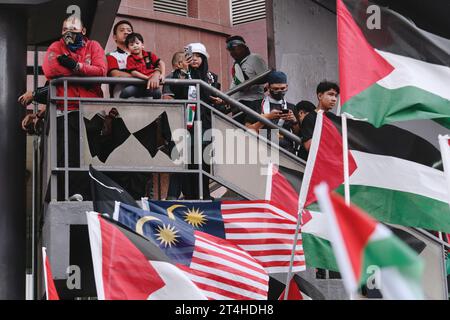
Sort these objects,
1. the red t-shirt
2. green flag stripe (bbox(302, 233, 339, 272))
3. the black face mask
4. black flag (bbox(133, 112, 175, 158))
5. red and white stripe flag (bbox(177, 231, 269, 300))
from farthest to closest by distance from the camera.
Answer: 1. the black face mask
2. the red t-shirt
3. black flag (bbox(133, 112, 175, 158))
4. green flag stripe (bbox(302, 233, 339, 272))
5. red and white stripe flag (bbox(177, 231, 269, 300))

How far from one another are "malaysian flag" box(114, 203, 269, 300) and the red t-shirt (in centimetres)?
228

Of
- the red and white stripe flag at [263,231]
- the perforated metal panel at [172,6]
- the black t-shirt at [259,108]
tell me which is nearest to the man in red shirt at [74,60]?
the black t-shirt at [259,108]

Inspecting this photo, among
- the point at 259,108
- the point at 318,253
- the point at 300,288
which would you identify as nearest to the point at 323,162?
the point at 318,253

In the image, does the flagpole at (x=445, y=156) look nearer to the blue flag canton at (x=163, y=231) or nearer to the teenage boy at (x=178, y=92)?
the blue flag canton at (x=163, y=231)

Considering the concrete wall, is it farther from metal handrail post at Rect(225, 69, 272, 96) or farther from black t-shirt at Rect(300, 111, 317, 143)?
black t-shirt at Rect(300, 111, 317, 143)

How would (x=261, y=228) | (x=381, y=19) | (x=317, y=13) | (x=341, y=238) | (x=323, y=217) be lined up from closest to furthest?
1. (x=341, y=238)
2. (x=381, y=19)
3. (x=323, y=217)
4. (x=261, y=228)
5. (x=317, y=13)

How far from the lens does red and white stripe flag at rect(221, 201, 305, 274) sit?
46.3 ft

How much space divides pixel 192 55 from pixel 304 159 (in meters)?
2.00

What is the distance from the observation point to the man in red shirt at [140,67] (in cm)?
1473

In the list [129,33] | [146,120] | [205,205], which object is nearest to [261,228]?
A: [205,205]

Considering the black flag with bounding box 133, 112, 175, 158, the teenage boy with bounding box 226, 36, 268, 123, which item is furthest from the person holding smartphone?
the black flag with bounding box 133, 112, 175, 158

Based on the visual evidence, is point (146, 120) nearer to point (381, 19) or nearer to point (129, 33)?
point (129, 33)

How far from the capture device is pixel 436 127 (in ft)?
44.1
